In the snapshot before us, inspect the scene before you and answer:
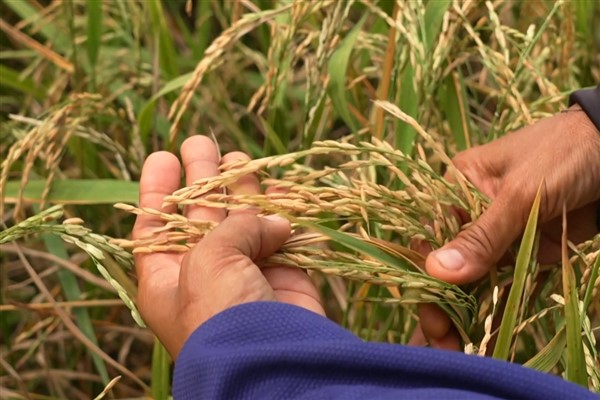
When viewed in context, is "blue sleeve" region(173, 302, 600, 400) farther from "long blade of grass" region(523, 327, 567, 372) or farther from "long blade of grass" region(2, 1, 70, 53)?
"long blade of grass" region(2, 1, 70, 53)

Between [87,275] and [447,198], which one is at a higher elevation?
[447,198]

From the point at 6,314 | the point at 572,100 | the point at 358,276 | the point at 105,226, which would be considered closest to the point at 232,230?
the point at 358,276

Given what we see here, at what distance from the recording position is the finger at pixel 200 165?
3.81ft

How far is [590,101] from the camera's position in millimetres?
1319

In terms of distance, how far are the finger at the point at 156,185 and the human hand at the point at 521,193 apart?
33cm

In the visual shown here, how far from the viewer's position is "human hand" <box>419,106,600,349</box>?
3.73ft

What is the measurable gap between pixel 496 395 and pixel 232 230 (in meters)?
0.33

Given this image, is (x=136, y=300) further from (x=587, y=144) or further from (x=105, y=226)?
(x=587, y=144)

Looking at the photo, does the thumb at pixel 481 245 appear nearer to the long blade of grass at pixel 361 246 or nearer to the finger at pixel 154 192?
the long blade of grass at pixel 361 246

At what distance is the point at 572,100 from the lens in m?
1.36

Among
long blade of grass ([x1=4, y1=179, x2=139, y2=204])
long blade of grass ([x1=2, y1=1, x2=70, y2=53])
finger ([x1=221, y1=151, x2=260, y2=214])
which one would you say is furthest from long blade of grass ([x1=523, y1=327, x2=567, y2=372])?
long blade of grass ([x1=2, y1=1, x2=70, y2=53])

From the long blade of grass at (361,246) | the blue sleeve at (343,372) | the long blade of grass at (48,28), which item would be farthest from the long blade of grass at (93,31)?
the blue sleeve at (343,372)

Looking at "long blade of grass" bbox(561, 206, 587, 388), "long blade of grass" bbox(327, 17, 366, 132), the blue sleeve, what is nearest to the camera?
the blue sleeve

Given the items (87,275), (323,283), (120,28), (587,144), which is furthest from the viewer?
(120,28)
